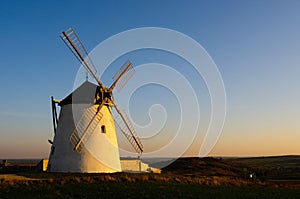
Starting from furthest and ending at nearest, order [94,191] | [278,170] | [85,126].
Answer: [278,170] → [85,126] → [94,191]

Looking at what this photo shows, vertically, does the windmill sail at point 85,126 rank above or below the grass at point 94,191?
above

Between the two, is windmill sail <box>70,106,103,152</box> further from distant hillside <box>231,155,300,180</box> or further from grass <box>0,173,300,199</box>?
distant hillside <box>231,155,300,180</box>

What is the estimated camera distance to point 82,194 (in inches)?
595

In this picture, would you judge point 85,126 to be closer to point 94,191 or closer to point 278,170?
point 94,191

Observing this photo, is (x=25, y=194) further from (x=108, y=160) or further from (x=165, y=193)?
(x=108, y=160)

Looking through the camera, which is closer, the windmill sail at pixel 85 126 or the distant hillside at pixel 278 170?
the windmill sail at pixel 85 126

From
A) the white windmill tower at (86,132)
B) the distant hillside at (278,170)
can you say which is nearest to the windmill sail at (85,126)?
the white windmill tower at (86,132)

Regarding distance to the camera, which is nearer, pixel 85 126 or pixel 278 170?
pixel 85 126

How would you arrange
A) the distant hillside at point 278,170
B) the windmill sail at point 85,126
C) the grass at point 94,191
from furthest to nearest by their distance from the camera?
the distant hillside at point 278,170 → the windmill sail at point 85,126 → the grass at point 94,191

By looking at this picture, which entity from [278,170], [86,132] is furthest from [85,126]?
[278,170]

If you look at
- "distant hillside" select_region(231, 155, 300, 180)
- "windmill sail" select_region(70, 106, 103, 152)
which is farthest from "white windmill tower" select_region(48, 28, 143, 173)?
"distant hillside" select_region(231, 155, 300, 180)

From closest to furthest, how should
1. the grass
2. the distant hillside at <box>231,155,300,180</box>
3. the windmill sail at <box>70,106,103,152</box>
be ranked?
1. the grass
2. the windmill sail at <box>70,106,103,152</box>
3. the distant hillside at <box>231,155,300,180</box>

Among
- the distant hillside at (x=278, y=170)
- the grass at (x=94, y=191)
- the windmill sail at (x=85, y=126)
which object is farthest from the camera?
the distant hillside at (x=278, y=170)

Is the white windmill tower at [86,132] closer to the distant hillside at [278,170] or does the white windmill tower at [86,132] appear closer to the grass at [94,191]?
the grass at [94,191]
